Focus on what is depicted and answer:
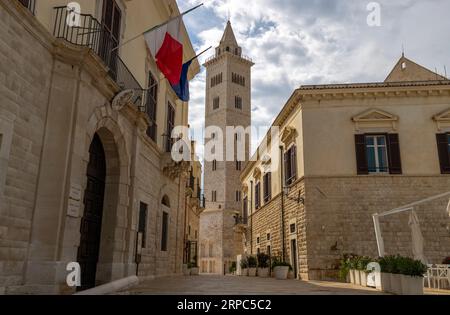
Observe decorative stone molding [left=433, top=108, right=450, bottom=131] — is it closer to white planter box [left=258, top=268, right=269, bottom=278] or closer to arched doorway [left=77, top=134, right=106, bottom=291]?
white planter box [left=258, top=268, right=269, bottom=278]

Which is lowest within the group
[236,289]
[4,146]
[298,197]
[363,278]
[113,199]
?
[236,289]

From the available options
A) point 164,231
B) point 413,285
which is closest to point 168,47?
point 164,231

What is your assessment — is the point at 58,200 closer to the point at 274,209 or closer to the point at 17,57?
the point at 17,57

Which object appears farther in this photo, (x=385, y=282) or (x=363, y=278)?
(x=363, y=278)

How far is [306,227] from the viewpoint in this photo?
16.7 m

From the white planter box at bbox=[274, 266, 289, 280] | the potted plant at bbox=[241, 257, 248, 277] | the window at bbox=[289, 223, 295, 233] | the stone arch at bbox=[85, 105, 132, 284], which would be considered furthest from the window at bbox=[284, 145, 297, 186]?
the stone arch at bbox=[85, 105, 132, 284]

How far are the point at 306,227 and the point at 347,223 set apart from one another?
1.71 meters

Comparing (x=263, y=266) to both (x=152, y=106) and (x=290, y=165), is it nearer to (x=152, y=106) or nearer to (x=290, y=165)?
(x=290, y=165)

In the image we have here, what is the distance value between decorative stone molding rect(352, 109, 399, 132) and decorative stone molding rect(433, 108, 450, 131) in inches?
65.8

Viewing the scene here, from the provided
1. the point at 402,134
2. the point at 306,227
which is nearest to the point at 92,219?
the point at 306,227

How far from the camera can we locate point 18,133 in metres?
6.55

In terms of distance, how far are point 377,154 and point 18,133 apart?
48.3 feet

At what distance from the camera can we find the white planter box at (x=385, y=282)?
10.6m

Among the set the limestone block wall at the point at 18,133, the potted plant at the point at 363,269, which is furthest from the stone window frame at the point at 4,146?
the potted plant at the point at 363,269
